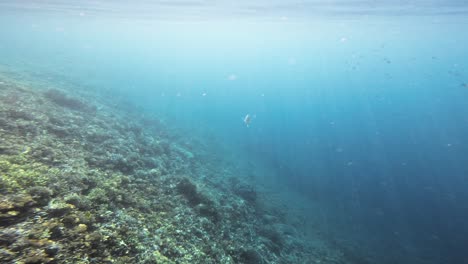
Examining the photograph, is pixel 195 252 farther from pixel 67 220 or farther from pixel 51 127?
pixel 51 127

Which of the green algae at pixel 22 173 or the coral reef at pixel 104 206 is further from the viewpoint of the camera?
the green algae at pixel 22 173

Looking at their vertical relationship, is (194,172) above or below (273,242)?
above

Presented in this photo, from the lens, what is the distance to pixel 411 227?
21828mm

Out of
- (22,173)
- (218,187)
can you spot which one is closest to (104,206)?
(22,173)

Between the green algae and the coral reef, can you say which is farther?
the green algae

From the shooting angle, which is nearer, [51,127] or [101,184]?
[101,184]

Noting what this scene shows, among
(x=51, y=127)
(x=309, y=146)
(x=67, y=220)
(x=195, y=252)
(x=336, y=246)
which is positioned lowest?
(x=336, y=246)

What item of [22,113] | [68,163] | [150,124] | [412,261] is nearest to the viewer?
[68,163]

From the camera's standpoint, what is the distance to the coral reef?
5.26 metres

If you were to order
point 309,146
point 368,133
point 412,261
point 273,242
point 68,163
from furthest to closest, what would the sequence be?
1. point 368,133
2. point 309,146
3. point 412,261
4. point 273,242
5. point 68,163

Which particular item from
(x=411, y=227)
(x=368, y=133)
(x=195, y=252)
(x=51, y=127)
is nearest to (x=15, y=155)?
(x=51, y=127)

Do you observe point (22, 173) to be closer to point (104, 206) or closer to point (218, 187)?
point (104, 206)

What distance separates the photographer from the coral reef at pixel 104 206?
5.26 m

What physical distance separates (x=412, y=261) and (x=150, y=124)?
1025 inches
